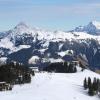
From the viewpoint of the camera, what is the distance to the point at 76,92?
181 metres

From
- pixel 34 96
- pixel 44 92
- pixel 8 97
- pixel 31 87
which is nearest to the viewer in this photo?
pixel 8 97

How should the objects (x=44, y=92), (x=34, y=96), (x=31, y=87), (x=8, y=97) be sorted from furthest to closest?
(x=31, y=87), (x=44, y=92), (x=34, y=96), (x=8, y=97)

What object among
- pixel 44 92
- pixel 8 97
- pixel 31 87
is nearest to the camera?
pixel 8 97

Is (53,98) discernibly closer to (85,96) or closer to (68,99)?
(68,99)

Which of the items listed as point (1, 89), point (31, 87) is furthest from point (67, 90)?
point (1, 89)

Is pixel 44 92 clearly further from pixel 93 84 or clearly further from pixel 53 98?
pixel 93 84

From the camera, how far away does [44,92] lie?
173 meters

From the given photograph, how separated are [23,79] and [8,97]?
5420cm

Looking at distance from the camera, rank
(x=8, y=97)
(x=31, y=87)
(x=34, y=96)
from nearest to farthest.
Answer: (x=8, y=97), (x=34, y=96), (x=31, y=87)

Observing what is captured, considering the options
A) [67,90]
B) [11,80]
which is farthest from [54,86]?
[11,80]

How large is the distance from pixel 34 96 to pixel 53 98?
711 cm

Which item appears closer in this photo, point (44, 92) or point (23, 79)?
point (44, 92)

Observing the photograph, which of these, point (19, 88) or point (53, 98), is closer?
point (53, 98)

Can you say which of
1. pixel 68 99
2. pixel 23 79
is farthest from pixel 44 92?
pixel 23 79
